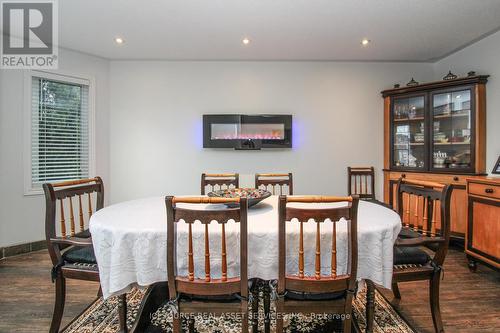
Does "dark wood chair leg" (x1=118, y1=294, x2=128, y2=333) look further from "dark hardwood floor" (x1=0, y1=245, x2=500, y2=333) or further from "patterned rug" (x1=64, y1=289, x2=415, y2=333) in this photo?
"dark hardwood floor" (x1=0, y1=245, x2=500, y2=333)

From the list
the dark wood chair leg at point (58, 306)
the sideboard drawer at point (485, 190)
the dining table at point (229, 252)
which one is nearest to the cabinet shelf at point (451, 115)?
the sideboard drawer at point (485, 190)

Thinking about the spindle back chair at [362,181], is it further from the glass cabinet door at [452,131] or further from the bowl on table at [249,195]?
the bowl on table at [249,195]

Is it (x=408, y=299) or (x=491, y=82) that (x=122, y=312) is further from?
(x=491, y=82)

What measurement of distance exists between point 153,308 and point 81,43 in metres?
3.29

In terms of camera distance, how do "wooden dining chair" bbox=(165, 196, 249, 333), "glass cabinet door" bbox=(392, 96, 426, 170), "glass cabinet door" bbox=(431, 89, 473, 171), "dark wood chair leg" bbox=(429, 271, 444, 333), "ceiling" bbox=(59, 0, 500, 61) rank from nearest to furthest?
"wooden dining chair" bbox=(165, 196, 249, 333)
"dark wood chair leg" bbox=(429, 271, 444, 333)
"ceiling" bbox=(59, 0, 500, 61)
"glass cabinet door" bbox=(431, 89, 473, 171)
"glass cabinet door" bbox=(392, 96, 426, 170)

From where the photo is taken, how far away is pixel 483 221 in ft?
8.74

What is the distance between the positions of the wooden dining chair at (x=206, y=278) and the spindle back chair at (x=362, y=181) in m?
3.01

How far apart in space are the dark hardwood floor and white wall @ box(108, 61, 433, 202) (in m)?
1.60

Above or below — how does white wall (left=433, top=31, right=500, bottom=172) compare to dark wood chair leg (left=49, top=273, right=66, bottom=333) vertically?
above

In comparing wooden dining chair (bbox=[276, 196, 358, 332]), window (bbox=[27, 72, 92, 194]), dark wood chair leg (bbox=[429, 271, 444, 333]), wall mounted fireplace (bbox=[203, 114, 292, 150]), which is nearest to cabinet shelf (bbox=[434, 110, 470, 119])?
wall mounted fireplace (bbox=[203, 114, 292, 150])

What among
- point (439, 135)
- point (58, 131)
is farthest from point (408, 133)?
point (58, 131)

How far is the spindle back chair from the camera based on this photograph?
3.98m

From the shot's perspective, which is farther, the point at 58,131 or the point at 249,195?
the point at 58,131

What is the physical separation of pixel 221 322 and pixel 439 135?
3.47m
